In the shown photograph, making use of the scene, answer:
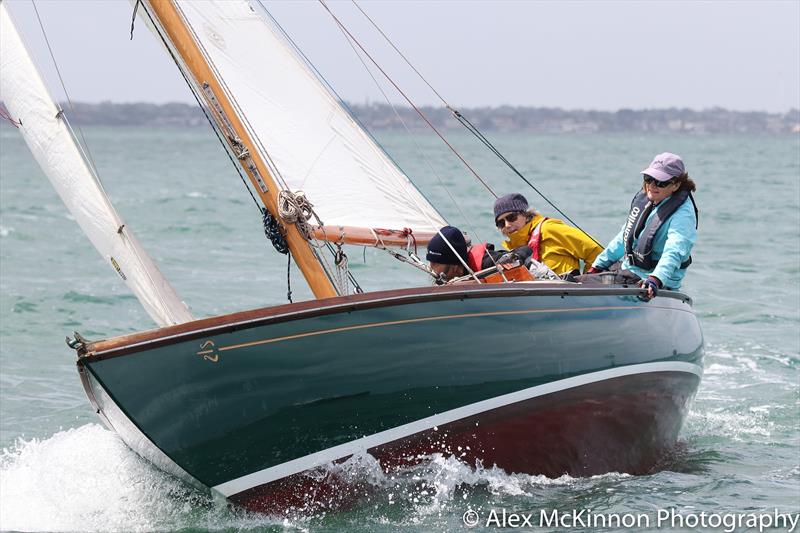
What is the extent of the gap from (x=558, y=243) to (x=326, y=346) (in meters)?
2.36

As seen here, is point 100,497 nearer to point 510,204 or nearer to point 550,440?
point 550,440

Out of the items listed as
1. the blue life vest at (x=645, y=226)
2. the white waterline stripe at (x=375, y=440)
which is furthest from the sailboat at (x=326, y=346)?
the blue life vest at (x=645, y=226)

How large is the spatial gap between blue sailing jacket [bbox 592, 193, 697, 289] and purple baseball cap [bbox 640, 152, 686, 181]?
20 centimetres

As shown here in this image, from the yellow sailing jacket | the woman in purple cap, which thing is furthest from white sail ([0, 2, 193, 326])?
the woman in purple cap

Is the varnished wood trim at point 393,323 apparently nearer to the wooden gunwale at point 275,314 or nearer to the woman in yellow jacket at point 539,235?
the wooden gunwale at point 275,314

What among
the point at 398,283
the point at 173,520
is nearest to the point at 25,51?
the point at 173,520

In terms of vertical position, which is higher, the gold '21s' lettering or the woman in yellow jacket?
the woman in yellow jacket

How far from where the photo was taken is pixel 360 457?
246 inches

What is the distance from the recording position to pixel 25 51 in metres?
6.65

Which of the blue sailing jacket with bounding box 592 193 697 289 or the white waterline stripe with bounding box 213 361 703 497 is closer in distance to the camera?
the white waterline stripe with bounding box 213 361 703 497

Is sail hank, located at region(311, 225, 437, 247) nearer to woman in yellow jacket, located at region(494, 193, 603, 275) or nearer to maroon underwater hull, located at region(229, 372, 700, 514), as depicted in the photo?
woman in yellow jacket, located at region(494, 193, 603, 275)

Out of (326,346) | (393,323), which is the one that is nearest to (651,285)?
(393,323)

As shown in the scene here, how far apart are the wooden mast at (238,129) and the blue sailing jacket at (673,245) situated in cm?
196

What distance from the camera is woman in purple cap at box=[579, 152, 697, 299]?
717 centimetres
